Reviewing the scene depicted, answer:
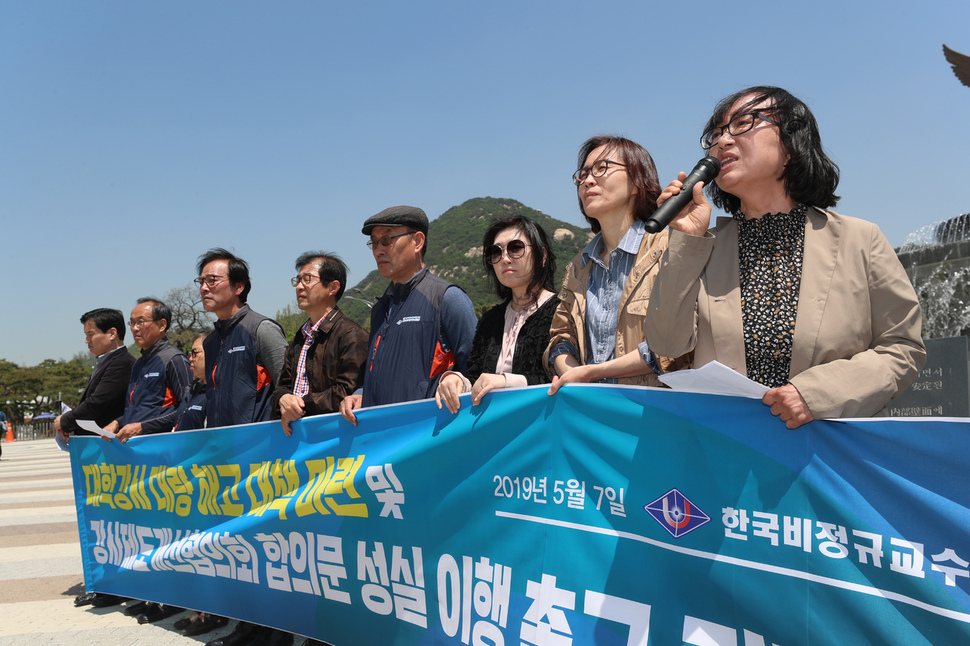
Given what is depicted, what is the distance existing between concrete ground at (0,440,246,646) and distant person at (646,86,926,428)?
122 inches

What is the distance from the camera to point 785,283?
2.14 metres

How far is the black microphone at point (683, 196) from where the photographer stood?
75.8 inches

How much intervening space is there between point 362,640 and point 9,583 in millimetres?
4207

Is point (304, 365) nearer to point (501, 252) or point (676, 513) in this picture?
point (501, 252)

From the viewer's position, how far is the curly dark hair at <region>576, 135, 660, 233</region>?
293cm

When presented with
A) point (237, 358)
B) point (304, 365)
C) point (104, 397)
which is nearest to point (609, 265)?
point (304, 365)

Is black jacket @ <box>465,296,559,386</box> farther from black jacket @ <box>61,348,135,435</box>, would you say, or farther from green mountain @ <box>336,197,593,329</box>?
green mountain @ <box>336,197,593,329</box>

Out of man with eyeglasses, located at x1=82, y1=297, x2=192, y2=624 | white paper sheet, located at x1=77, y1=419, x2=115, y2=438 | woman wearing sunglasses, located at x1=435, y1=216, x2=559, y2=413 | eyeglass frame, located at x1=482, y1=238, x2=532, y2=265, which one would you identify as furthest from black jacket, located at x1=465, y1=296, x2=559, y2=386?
white paper sheet, located at x1=77, y1=419, x2=115, y2=438

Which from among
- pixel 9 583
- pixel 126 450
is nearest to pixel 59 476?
pixel 9 583

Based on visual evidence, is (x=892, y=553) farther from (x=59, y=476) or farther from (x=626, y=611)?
(x=59, y=476)

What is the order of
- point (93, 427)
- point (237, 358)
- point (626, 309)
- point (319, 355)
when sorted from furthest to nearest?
point (93, 427) → point (237, 358) → point (319, 355) → point (626, 309)

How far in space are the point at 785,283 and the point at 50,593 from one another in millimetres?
5667

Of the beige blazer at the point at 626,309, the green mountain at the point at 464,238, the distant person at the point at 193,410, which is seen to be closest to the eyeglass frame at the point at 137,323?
the distant person at the point at 193,410

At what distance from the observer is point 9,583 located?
545 centimetres
